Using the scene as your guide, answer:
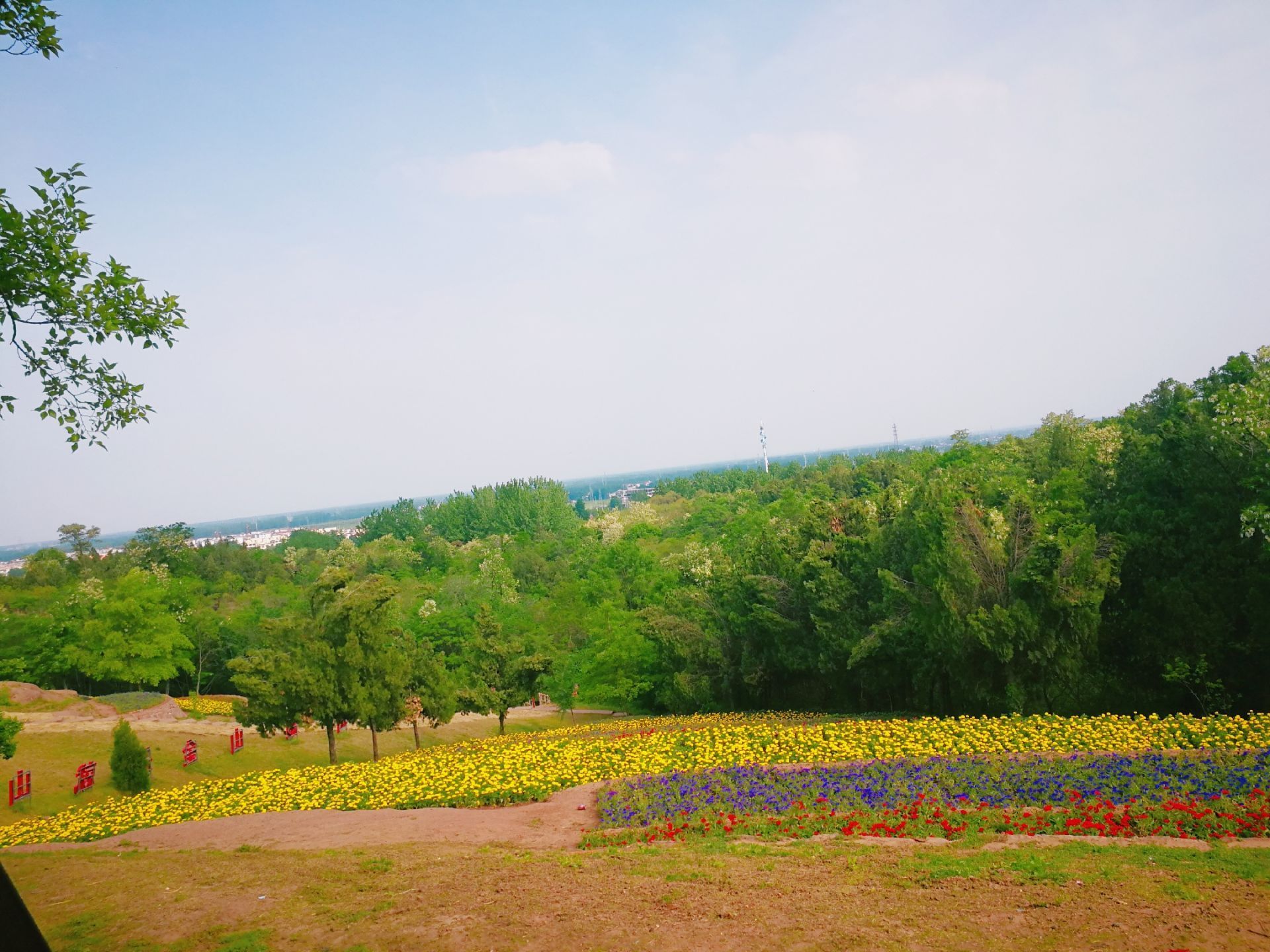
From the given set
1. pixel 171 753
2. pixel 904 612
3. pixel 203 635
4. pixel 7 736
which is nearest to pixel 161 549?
pixel 203 635

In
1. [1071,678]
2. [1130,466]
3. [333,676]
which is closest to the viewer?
[1071,678]

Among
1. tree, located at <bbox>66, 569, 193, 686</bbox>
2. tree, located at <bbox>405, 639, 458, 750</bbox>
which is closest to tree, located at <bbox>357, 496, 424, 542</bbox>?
tree, located at <bbox>66, 569, 193, 686</bbox>

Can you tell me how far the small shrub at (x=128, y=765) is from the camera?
21.5m

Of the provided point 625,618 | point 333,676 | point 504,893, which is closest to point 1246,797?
point 504,893

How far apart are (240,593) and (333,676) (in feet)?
163

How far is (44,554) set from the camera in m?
66.4

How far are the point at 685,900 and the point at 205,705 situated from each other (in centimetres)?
4577

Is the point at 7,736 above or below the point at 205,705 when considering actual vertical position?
above

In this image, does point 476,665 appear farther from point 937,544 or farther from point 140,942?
point 140,942

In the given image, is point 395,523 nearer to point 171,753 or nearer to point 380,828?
point 171,753

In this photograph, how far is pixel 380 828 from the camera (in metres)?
13.2

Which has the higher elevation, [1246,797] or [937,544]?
[937,544]

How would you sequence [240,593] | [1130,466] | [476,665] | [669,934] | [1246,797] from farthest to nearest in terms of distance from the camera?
1. [240,593]
2. [476,665]
3. [1130,466]
4. [1246,797]
5. [669,934]

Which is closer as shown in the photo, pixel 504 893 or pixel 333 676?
pixel 504 893
